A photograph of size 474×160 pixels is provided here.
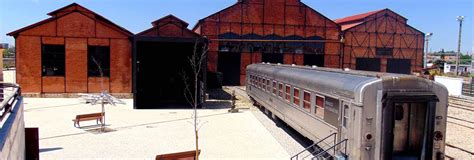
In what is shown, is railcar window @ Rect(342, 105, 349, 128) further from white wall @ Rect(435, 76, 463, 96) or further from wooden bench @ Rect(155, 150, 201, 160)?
white wall @ Rect(435, 76, 463, 96)

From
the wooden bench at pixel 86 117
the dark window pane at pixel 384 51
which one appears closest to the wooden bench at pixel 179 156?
the wooden bench at pixel 86 117

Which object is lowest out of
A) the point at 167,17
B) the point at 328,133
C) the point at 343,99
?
the point at 328,133

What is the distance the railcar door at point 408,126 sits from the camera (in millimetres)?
9219

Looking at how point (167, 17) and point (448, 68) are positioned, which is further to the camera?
point (448, 68)

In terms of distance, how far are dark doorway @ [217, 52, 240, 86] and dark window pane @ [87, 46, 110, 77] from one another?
1315 centimetres

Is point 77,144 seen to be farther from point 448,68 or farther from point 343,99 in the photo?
point 448,68

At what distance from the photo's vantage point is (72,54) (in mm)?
28797

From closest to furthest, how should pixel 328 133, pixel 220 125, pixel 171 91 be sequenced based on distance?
pixel 328 133, pixel 220 125, pixel 171 91

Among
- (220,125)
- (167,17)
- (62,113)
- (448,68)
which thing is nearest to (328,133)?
(220,125)

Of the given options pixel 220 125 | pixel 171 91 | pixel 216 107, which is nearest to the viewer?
pixel 220 125

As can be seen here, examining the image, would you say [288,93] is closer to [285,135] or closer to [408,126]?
[285,135]

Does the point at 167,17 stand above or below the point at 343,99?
above

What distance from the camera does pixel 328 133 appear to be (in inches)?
439

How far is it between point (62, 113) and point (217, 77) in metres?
18.5
